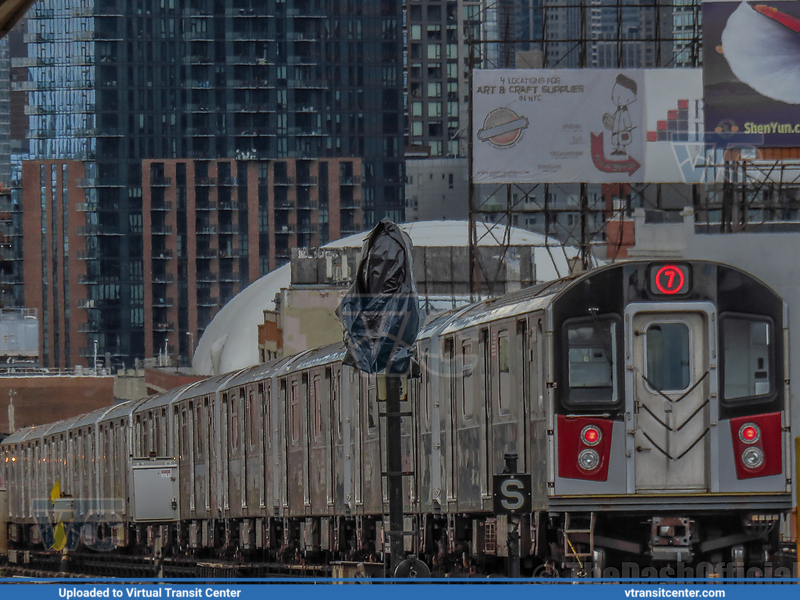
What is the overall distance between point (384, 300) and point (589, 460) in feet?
8.26

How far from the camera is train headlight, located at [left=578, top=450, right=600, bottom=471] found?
15102 mm

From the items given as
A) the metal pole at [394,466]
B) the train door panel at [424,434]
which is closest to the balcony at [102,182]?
the train door panel at [424,434]

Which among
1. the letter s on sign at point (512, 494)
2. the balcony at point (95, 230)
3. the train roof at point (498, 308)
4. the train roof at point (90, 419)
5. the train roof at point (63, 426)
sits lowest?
the train roof at point (63, 426)

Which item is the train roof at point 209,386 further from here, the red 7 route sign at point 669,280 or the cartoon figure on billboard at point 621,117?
the cartoon figure on billboard at point 621,117

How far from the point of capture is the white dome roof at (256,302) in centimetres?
7356

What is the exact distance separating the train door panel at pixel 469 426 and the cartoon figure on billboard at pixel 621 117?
27.5 m

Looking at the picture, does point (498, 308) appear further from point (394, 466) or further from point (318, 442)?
point (318, 442)

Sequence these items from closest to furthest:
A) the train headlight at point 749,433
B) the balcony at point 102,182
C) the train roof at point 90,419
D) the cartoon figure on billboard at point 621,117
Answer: the train headlight at point 749,433 → the train roof at point 90,419 → the cartoon figure on billboard at point 621,117 → the balcony at point 102,182

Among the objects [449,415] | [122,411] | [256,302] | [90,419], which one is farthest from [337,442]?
[256,302]

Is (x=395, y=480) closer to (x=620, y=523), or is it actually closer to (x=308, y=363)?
(x=620, y=523)

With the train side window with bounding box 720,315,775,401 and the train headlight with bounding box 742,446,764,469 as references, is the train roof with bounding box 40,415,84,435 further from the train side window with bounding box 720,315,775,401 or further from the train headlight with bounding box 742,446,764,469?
the train headlight with bounding box 742,446,764,469

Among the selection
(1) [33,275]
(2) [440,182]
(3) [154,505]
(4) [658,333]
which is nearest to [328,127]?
(2) [440,182]

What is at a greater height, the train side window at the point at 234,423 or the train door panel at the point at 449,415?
the train door panel at the point at 449,415

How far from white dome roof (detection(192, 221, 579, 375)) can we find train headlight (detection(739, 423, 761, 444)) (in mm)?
48667
